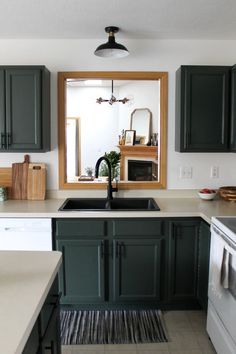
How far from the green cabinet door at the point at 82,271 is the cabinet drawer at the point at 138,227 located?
185 mm

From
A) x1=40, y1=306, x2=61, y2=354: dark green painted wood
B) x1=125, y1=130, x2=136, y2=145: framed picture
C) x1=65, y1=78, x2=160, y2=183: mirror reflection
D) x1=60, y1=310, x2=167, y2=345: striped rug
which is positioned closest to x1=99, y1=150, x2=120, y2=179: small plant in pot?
x1=65, y1=78, x2=160, y2=183: mirror reflection

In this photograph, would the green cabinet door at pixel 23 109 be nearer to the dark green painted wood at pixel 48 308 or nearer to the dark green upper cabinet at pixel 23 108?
the dark green upper cabinet at pixel 23 108

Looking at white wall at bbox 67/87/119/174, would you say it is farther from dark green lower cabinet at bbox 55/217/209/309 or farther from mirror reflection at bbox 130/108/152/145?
dark green lower cabinet at bbox 55/217/209/309

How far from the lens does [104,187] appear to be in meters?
3.16

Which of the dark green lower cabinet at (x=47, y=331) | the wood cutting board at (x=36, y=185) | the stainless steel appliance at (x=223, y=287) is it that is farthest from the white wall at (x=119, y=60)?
the dark green lower cabinet at (x=47, y=331)

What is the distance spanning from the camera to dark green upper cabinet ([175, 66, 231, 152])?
9.11 ft

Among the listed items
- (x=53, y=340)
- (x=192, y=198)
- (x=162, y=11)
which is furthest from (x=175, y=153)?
(x=53, y=340)

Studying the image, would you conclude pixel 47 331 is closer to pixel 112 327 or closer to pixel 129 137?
pixel 112 327

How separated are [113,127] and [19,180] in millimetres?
1149

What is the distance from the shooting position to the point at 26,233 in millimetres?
2559

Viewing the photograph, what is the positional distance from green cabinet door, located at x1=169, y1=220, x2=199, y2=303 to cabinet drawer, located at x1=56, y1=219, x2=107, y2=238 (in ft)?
1.90

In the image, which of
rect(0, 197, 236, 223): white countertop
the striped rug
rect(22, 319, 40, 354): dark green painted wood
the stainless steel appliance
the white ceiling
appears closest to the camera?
rect(22, 319, 40, 354): dark green painted wood

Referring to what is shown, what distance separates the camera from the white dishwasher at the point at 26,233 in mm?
2539

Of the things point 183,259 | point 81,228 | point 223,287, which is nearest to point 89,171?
point 81,228
